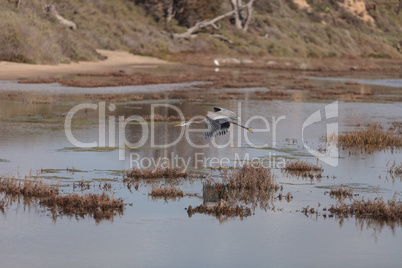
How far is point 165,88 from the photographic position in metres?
31.9

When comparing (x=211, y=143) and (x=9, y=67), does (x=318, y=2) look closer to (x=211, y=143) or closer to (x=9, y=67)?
(x=9, y=67)

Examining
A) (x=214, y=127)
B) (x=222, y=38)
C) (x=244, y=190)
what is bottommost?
(x=244, y=190)

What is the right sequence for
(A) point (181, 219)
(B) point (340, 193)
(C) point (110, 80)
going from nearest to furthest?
(A) point (181, 219) < (B) point (340, 193) < (C) point (110, 80)

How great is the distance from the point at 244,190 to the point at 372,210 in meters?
2.09

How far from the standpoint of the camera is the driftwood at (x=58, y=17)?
4860cm

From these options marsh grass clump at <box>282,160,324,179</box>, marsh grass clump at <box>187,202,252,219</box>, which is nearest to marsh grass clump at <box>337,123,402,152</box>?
marsh grass clump at <box>282,160,324,179</box>

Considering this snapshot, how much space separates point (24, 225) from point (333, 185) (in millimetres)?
5403

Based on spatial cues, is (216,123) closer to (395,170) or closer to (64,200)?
(64,200)

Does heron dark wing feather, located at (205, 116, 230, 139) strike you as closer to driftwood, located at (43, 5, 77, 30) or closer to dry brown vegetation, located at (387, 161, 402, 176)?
dry brown vegetation, located at (387, 161, 402, 176)

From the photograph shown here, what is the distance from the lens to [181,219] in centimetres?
906

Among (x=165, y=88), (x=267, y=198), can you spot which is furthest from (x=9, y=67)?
(x=267, y=198)

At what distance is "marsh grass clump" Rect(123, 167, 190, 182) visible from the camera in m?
11.4

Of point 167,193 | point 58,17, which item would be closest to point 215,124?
point 167,193

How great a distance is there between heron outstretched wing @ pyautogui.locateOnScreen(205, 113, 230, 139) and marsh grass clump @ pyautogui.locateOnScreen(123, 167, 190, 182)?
127cm
